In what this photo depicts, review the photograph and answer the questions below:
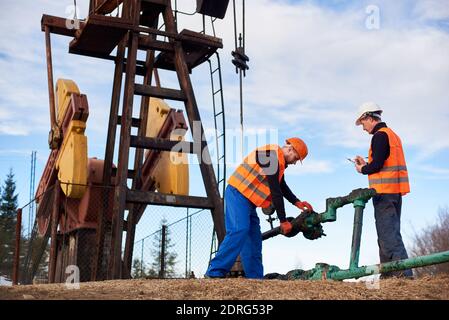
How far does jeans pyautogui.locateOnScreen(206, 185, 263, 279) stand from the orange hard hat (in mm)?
817

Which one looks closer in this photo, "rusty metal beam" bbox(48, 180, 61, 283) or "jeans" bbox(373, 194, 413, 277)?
"jeans" bbox(373, 194, 413, 277)

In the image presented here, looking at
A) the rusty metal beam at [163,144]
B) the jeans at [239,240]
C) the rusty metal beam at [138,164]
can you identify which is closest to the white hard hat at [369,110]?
the jeans at [239,240]

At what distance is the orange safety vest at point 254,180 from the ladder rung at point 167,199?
8.86ft

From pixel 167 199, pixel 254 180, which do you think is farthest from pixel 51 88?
pixel 254 180

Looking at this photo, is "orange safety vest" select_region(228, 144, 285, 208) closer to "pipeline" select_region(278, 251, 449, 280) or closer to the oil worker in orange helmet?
the oil worker in orange helmet

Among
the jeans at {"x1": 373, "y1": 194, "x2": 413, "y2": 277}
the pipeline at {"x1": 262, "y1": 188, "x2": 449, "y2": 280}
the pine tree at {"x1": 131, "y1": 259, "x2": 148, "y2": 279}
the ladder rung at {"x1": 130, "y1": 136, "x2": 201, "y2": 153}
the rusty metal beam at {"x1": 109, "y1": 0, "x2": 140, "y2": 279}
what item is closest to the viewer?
the pipeline at {"x1": 262, "y1": 188, "x2": 449, "y2": 280}

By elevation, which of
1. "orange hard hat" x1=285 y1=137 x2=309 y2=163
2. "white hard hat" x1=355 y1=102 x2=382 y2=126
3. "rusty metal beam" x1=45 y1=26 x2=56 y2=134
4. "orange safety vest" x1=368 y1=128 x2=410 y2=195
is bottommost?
"orange safety vest" x1=368 y1=128 x2=410 y2=195

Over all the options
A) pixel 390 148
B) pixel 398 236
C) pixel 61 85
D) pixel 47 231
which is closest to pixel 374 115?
pixel 390 148

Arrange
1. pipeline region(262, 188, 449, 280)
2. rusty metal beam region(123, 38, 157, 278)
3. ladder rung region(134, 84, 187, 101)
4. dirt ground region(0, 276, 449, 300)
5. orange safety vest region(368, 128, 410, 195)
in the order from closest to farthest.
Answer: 1. dirt ground region(0, 276, 449, 300)
2. pipeline region(262, 188, 449, 280)
3. orange safety vest region(368, 128, 410, 195)
4. ladder rung region(134, 84, 187, 101)
5. rusty metal beam region(123, 38, 157, 278)

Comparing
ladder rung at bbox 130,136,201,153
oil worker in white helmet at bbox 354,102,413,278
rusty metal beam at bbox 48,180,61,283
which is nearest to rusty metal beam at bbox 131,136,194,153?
ladder rung at bbox 130,136,201,153

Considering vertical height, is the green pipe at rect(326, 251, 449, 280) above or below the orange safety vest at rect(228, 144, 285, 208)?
below

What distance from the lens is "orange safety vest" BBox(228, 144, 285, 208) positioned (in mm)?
7879

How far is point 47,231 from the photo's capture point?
42.3ft
